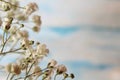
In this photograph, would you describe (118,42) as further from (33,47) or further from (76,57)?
(33,47)

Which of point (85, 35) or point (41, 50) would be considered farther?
point (85, 35)

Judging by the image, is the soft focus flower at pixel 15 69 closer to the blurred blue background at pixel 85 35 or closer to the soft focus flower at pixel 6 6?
the soft focus flower at pixel 6 6

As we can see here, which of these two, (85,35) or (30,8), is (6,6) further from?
(85,35)

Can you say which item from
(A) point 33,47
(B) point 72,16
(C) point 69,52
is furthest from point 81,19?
(A) point 33,47

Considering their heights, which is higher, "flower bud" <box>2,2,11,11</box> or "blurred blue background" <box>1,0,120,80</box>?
"flower bud" <box>2,2,11,11</box>

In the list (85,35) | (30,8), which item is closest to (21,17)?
(30,8)

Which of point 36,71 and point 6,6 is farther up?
point 6,6

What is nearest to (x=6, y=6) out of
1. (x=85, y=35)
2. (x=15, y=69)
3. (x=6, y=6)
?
(x=6, y=6)

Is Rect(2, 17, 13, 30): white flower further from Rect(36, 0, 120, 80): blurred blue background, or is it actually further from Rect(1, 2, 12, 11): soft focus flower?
Rect(36, 0, 120, 80): blurred blue background

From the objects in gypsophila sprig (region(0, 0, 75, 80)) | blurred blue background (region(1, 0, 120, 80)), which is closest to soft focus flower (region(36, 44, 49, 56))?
gypsophila sprig (region(0, 0, 75, 80))
